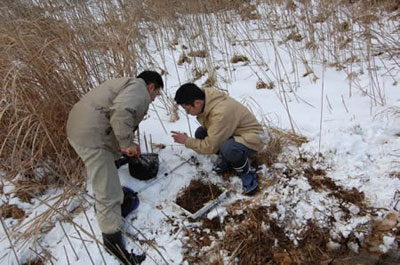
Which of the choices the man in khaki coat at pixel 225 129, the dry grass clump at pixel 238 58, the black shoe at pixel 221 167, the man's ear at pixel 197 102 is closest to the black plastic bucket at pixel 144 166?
the man in khaki coat at pixel 225 129

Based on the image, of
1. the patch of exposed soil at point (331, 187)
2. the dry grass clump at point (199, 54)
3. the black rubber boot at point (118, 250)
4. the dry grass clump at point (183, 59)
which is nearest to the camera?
the black rubber boot at point (118, 250)

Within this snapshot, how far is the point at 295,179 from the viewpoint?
85.2 inches

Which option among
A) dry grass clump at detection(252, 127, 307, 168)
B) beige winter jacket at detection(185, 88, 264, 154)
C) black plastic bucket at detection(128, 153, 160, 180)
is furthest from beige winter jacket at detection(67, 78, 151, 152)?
dry grass clump at detection(252, 127, 307, 168)

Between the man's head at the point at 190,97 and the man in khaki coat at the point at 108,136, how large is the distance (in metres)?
0.21

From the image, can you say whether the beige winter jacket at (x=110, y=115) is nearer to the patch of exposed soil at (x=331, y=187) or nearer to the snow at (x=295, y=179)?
the snow at (x=295, y=179)

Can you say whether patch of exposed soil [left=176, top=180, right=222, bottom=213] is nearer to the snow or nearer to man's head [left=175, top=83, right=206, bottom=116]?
the snow

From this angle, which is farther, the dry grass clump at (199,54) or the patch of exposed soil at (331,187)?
the dry grass clump at (199,54)

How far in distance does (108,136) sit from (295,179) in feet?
4.10

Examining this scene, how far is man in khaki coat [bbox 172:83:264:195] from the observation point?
206 centimetres

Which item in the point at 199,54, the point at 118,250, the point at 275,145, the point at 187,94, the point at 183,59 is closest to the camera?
the point at 118,250

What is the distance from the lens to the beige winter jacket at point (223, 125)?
2.08 metres

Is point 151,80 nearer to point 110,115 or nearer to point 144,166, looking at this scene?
point 110,115

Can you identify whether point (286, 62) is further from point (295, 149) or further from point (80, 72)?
point (80, 72)

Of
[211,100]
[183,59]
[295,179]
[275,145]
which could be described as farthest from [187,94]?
[183,59]
